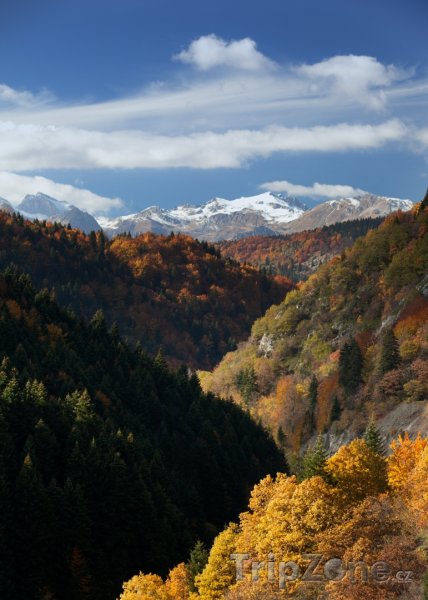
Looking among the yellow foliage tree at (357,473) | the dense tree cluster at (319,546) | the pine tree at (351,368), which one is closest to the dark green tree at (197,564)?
the dense tree cluster at (319,546)

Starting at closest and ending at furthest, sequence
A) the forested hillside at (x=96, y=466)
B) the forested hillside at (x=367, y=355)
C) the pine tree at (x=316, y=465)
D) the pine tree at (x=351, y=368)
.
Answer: the pine tree at (x=316, y=465)
the forested hillside at (x=96, y=466)
the forested hillside at (x=367, y=355)
the pine tree at (x=351, y=368)

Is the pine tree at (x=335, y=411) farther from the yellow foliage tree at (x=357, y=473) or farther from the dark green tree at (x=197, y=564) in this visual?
the dark green tree at (x=197, y=564)

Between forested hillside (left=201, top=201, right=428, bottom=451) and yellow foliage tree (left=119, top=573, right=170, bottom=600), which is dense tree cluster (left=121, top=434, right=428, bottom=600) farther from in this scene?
forested hillside (left=201, top=201, right=428, bottom=451)

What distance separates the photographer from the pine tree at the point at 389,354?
137 metres

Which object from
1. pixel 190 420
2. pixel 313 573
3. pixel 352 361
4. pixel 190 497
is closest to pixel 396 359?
pixel 352 361

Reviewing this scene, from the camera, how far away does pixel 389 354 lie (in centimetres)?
13812

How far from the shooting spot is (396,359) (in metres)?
137

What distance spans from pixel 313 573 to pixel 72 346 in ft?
285

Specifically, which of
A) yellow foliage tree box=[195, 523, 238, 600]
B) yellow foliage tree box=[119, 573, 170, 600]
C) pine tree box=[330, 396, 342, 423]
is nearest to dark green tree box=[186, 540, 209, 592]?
yellow foliage tree box=[195, 523, 238, 600]

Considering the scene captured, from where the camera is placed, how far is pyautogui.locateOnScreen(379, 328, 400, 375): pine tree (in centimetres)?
13675

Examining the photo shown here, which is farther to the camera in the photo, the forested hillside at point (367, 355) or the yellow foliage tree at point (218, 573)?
the forested hillside at point (367, 355)

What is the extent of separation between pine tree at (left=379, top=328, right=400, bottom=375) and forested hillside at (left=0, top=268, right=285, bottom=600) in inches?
1231

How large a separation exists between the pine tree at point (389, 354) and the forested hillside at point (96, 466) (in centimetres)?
3127

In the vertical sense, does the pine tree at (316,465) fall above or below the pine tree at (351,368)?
below
